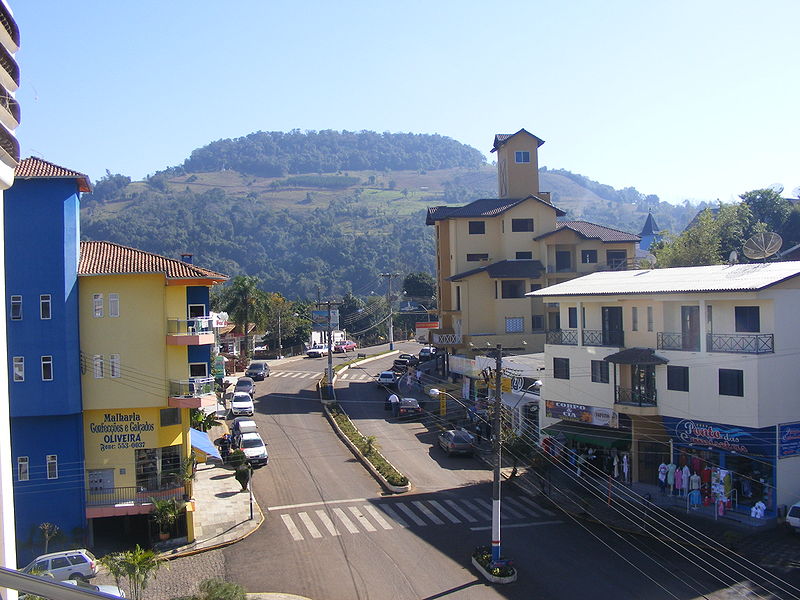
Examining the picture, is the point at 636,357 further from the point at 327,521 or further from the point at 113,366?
the point at 113,366

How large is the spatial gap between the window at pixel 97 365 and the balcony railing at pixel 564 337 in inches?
787

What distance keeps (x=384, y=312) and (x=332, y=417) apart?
7111 centimetres

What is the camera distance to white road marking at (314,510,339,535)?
88.6 feet

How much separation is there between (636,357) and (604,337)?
10.4 feet

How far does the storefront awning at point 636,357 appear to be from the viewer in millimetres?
29781

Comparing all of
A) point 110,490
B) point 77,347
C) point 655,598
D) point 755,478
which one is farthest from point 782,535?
point 77,347

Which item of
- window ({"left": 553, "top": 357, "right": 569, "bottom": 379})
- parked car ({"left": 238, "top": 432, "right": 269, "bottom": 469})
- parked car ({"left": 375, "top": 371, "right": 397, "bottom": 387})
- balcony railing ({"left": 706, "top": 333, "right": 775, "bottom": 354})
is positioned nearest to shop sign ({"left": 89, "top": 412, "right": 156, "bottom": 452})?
parked car ({"left": 238, "top": 432, "right": 269, "bottom": 469})

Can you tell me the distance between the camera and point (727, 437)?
2733 centimetres

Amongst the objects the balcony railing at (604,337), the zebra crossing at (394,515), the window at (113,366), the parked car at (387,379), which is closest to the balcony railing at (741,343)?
the balcony railing at (604,337)

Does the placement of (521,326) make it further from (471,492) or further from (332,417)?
(471,492)

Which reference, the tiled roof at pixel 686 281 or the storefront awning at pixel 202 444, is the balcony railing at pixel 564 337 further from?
the storefront awning at pixel 202 444

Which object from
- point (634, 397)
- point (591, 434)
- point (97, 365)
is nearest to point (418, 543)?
point (591, 434)

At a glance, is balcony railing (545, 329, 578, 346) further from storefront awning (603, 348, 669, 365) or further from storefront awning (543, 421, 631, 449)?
storefront awning (543, 421, 631, 449)

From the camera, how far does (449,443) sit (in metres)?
37.9
